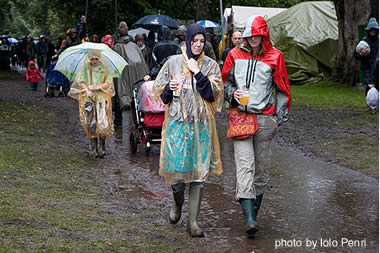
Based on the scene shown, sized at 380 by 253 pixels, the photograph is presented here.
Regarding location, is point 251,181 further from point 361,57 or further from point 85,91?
point 361,57

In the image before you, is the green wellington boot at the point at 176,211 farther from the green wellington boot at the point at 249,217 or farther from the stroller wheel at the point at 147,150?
the stroller wheel at the point at 147,150

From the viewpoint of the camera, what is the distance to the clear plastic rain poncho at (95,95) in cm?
1098

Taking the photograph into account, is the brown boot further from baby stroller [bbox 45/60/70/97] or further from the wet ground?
baby stroller [bbox 45/60/70/97]

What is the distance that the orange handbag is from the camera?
641cm

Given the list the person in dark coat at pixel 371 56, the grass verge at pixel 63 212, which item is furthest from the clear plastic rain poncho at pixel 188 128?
the person in dark coat at pixel 371 56

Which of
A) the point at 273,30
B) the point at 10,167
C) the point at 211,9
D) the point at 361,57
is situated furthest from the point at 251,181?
the point at 211,9

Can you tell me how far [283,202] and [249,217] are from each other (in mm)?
1729

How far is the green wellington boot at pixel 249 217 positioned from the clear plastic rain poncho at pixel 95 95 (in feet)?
16.4

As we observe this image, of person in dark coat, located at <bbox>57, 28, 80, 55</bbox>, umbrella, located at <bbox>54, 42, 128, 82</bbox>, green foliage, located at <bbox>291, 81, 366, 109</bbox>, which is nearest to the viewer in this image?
umbrella, located at <bbox>54, 42, 128, 82</bbox>

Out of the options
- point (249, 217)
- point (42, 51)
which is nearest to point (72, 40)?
point (249, 217)

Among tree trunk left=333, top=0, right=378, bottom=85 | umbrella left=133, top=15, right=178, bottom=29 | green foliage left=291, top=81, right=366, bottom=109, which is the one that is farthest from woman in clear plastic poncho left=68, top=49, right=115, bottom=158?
umbrella left=133, top=15, right=178, bottom=29

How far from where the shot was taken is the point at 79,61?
11.4m

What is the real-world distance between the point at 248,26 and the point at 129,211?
7.50ft

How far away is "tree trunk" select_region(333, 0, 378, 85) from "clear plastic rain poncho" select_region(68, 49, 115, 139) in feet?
50.0
